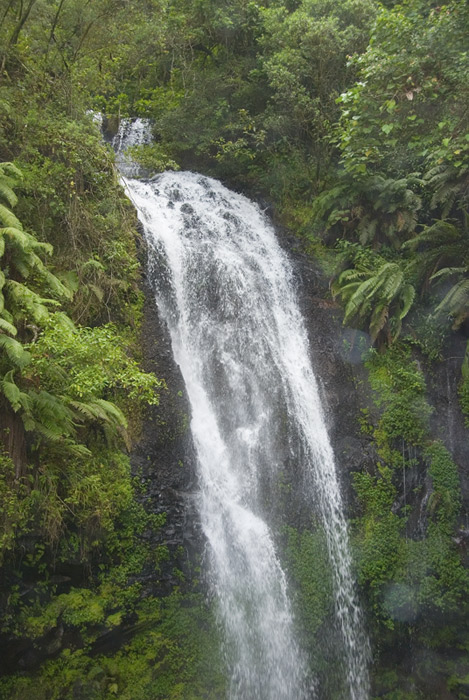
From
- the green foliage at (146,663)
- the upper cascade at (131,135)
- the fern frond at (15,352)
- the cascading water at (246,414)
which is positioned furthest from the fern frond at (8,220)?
the upper cascade at (131,135)

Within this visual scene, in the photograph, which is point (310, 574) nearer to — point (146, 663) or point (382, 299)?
point (146, 663)

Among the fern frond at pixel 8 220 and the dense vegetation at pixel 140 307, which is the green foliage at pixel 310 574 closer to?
the dense vegetation at pixel 140 307

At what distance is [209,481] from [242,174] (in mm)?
10185

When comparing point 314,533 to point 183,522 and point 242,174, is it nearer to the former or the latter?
point 183,522

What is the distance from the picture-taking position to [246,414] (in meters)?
9.81

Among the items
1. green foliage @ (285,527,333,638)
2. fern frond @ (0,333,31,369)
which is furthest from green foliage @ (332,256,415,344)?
fern frond @ (0,333,31,369)

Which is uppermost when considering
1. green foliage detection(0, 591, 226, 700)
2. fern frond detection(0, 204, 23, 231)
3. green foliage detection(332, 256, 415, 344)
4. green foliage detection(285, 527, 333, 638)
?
fern frond detection(0, 204, 23, 231)

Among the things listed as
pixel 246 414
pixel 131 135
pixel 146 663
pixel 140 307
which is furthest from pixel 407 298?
pixel 131 135

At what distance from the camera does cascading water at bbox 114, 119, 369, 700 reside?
818cm

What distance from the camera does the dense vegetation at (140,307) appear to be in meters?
6.76

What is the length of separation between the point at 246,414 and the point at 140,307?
10.2 ft

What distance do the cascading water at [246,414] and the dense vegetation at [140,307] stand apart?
490 mm

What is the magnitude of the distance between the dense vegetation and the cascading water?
49cm

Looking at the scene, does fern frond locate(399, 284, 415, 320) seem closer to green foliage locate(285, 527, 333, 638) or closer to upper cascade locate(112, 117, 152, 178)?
green foliage locate(285, 527, 333, 638)
